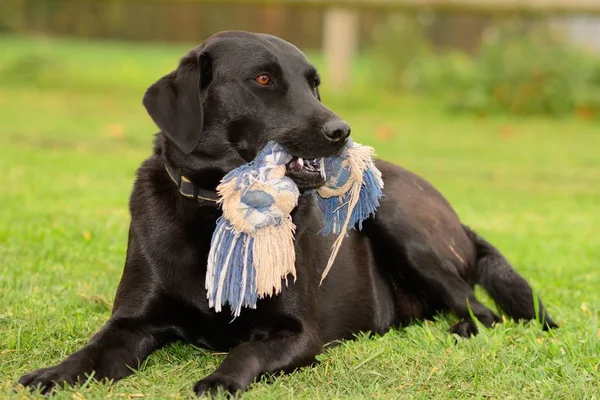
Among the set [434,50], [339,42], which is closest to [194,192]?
[339,42]

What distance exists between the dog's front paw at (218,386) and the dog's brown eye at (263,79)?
3.79 feet

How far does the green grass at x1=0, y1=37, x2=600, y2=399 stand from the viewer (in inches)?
130

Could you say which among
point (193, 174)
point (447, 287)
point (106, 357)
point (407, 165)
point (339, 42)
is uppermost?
point (193, 174)

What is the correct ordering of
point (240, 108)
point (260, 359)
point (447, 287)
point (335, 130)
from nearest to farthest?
point (260, 359), point (335, 130), point (240, 108), point (447, 287)

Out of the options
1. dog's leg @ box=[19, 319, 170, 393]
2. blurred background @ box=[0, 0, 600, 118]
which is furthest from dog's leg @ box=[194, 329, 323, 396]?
blurred background @ box=[0, 0, 600, 118]

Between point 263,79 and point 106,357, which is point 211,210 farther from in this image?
point 106,357

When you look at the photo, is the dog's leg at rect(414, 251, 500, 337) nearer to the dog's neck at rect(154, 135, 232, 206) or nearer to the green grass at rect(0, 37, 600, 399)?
the green grass at rect(0, 37, 600, 399)

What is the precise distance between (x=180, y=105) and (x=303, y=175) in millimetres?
534

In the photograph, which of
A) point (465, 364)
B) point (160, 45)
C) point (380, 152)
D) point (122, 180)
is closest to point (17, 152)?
point (122, 180)

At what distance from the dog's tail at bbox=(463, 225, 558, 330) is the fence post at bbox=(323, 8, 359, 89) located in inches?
384

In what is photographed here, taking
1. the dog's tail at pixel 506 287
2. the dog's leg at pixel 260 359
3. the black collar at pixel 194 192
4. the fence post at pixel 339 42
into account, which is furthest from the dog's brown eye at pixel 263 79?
the fence post at pixel 339 42

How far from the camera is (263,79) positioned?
352 cm

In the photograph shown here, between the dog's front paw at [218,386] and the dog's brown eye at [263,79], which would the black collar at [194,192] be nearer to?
the dog's brown eye at [263,79]

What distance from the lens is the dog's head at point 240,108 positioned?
11.1 feet
